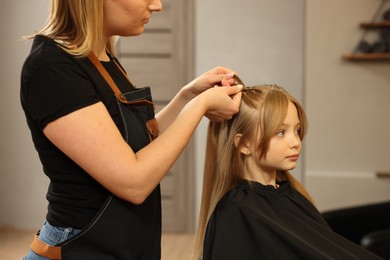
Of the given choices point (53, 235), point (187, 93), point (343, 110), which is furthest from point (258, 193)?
point (343, 110)

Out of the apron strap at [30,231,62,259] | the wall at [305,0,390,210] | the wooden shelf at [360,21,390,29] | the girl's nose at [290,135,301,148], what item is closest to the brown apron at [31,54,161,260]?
the apron strap at [30,231,62,259]

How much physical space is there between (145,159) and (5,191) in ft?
14.0

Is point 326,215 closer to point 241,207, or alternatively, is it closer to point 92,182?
point 241,207

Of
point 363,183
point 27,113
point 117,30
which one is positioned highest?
point 117,30

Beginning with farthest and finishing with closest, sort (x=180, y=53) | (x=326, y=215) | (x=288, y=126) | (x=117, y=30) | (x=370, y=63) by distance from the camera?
(x=180, y=53), (x=370, y=63), (x=326, y=215), (x=288, y=126), (x=117, y=30)

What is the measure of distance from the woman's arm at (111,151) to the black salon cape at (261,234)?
1.84 feet

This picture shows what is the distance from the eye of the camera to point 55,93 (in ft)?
4.10

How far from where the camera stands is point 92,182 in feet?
4.48

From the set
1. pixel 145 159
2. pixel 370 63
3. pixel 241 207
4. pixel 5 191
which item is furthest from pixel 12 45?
pixel 145 159

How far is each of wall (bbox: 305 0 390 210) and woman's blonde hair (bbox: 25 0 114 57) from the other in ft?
9.01

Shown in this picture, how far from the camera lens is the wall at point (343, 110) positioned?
3.91m

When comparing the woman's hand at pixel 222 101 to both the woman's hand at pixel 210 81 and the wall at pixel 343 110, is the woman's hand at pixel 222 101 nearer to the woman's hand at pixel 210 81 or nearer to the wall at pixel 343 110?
the woman's hand at pixel 210 81

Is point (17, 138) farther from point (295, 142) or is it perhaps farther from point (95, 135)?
point (95, 135)

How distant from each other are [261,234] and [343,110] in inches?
90.7
